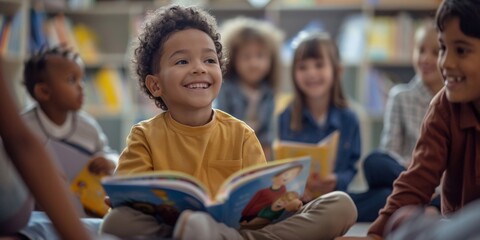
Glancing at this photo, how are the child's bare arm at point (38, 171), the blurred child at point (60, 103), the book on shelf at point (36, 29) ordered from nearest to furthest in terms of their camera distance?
the child's bare arm at point (38, 171) < the blurred child at point (60, 103) < the book on shelf at point (36, 29)

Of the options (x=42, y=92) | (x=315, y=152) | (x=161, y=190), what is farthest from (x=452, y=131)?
(x=42, y=92)

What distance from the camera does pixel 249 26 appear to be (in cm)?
303

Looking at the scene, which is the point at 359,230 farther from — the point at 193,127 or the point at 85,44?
the point at 85,44

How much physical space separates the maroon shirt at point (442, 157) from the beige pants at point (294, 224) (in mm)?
118

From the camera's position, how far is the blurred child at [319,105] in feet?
8.43

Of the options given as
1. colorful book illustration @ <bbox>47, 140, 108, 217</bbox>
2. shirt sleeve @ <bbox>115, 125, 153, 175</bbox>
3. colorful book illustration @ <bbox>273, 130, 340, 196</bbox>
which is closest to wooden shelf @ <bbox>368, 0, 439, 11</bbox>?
colorful book illustration @ <bbox>273, 130, 340, 196</bbox>

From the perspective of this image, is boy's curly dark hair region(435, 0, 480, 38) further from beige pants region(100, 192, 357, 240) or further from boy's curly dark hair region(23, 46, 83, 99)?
boy's curly dark hair region(23, 46, 83, 99)

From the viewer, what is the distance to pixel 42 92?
84.0 inches

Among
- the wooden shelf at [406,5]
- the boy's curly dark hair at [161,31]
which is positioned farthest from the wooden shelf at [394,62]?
the boy's curly dark hair at [161,31]

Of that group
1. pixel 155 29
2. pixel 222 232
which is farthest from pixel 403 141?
pixel 222 232

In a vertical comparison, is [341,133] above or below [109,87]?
below

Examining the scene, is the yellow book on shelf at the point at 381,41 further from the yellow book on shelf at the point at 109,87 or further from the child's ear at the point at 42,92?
the child's ear at the point at 42,92

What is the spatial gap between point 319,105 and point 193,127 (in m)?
1.30

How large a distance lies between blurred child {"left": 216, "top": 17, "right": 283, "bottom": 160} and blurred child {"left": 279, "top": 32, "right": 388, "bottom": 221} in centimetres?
24
